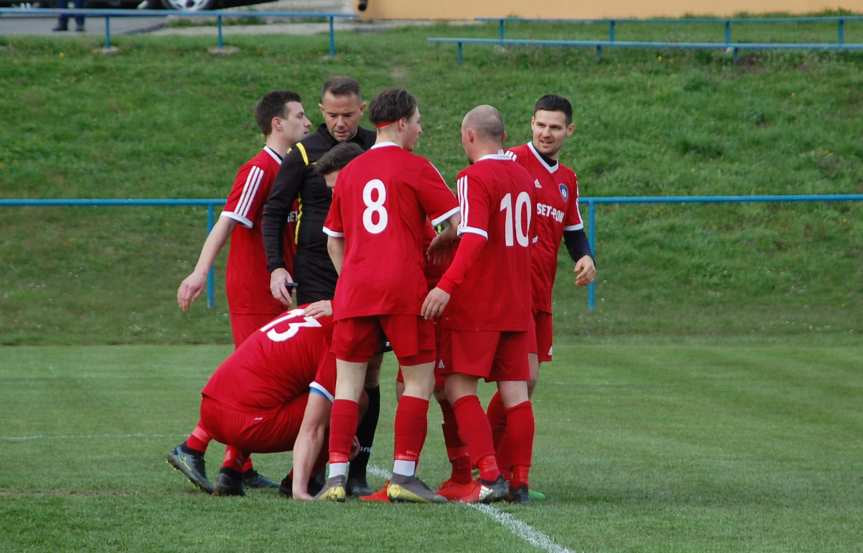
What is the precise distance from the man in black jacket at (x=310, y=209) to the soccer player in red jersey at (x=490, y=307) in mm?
751

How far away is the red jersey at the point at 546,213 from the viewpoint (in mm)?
8195

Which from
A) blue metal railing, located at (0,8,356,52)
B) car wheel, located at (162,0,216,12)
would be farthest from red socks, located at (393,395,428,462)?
car wheel, located at (162,0,216,12)

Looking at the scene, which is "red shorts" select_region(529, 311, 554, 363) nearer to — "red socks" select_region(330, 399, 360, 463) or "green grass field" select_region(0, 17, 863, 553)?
"green grass field" select_region(0, 17, 863, 553)

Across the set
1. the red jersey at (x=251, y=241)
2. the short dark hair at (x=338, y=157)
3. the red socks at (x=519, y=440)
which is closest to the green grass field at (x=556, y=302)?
the red socks at (x=519, y=440)

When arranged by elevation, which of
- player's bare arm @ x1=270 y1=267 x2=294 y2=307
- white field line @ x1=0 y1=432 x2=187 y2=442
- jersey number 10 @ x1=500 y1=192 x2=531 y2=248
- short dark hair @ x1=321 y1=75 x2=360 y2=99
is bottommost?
white field line @ x1=0 y1=432 x2=187 y2=442

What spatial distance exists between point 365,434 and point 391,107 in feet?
5.85

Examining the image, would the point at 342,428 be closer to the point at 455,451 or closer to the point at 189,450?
the point at 455,451

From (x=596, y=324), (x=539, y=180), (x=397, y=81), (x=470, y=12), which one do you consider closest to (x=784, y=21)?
(x=470, y=12)

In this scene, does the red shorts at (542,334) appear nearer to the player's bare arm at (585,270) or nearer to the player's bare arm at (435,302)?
the player's bare arm at (585,270)

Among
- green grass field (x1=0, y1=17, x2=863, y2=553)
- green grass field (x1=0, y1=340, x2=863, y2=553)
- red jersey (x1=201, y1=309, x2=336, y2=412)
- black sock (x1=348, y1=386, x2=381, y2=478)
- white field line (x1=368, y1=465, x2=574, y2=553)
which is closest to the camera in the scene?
white field line (x1=368, y1=465, x2=574, y2=553)

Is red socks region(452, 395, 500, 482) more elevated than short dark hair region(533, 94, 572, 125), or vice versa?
short dark hair region(533, 94, 572, 125)

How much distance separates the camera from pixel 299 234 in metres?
8.01

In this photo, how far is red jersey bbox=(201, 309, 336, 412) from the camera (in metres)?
7.57

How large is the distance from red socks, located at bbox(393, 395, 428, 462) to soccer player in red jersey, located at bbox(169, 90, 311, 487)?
4.42 feet
